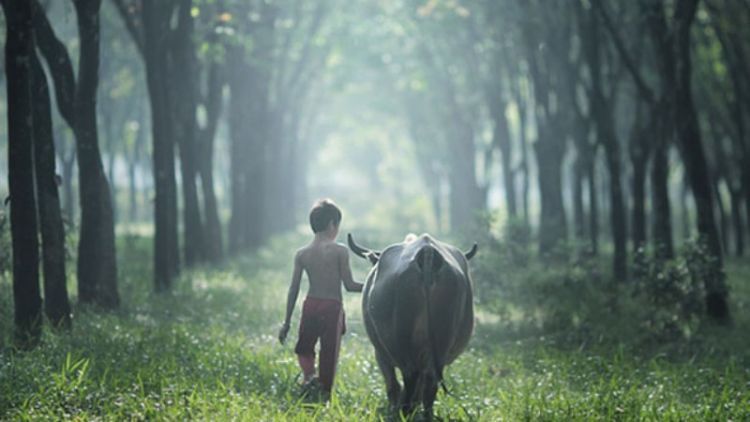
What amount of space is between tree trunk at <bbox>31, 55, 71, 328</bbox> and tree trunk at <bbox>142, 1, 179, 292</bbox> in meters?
4.51

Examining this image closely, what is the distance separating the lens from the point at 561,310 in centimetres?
1424

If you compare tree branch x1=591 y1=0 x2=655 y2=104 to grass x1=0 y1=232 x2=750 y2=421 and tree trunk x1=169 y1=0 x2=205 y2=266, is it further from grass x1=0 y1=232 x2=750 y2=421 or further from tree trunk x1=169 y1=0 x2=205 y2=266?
tree trunk x1=169 y1=0 x2=205 y2=266

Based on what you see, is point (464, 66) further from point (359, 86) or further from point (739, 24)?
point (359, 86)

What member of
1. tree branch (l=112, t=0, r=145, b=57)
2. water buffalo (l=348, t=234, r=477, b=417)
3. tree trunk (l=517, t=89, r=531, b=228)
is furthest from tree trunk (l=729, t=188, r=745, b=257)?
water buffalo (l=348, t=234, r=477, b=417)

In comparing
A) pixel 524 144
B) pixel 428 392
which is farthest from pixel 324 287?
pixel 524 144

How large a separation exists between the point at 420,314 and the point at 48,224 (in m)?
5.56

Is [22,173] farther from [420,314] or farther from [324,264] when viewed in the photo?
[420,314]

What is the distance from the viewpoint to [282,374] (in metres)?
9.12

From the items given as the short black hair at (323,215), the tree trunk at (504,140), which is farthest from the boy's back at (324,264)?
the tree trunk at (504,140)

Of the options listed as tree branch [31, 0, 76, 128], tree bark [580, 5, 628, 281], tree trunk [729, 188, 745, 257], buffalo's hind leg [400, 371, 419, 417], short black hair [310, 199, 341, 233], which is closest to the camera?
buffalo's hind leg [400, 371, 419, 417]

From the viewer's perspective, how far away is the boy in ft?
26.2

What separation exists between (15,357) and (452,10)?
18839mm

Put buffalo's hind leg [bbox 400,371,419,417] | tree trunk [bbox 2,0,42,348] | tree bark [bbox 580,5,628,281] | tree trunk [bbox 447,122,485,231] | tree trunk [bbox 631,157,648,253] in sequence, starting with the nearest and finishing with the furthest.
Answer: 1. buffalo's hind leg [bbox 400,371,419,417]
2. tree trunk [bbox 2,0,42,348]
3. tree bark [bbox 580,5,628,281]
4. tree trunk [bbox 631,157,648,253]
5. tree trunk [bbox 447,122,485,231]

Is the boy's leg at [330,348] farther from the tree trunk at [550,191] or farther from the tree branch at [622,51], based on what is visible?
the tree trunk at [550,191]
